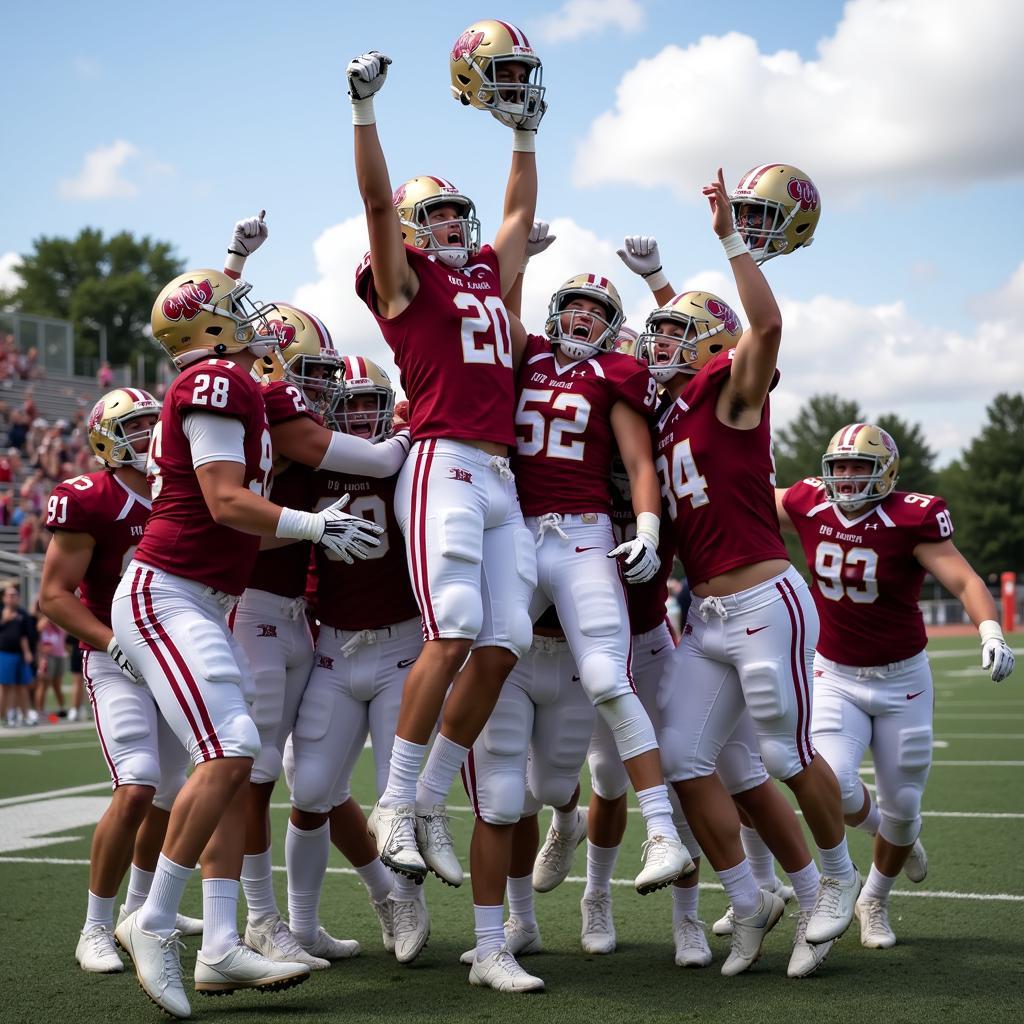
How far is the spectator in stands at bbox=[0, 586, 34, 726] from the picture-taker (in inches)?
580

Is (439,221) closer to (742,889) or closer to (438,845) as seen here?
(438,845)

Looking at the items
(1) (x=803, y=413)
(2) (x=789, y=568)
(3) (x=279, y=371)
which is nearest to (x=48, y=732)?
(3) (x=279, y=371)

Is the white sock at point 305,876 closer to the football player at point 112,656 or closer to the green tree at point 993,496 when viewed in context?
the football player at point 112,656

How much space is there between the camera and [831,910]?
190 inches

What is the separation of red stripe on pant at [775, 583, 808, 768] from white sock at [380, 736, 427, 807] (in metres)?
1.39

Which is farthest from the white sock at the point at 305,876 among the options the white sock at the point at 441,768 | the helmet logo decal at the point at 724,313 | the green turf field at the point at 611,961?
the helmet logo decal at the point at 724,313

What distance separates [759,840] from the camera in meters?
5.77

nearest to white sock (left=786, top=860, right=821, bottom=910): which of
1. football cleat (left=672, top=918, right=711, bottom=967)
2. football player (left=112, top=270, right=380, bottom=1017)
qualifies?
football cleat (left=672, top=918, right=711, bottom=967)

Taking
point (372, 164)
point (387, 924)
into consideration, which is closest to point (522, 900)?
point (387, 924)

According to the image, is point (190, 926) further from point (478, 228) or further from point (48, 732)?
point (48, 732)

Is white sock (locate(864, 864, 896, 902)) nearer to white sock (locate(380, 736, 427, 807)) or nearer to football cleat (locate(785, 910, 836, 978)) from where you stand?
football cleat (locate(785, 910, 836, 978))

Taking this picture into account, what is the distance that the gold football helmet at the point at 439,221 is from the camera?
5.05 m

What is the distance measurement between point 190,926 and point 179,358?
261 centimetres

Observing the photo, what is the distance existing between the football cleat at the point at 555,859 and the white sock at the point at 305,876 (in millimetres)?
971
